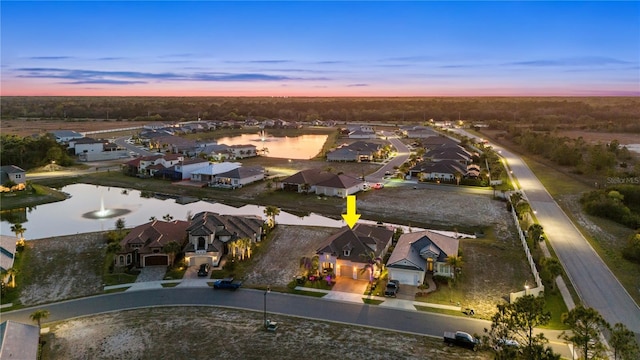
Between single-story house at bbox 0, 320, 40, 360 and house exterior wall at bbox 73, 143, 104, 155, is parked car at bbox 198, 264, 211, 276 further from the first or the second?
house exterior wall at bbox 73, 143, 104, 155

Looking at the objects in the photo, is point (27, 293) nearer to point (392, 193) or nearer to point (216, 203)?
point (216, 203)

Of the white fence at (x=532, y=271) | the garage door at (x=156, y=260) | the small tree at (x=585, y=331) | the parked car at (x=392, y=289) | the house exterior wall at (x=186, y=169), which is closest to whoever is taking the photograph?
the small tree at (x=585, y=331)

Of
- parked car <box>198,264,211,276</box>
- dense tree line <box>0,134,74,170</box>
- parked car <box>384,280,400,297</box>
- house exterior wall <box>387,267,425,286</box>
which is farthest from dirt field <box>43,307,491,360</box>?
dense tree line <box>0,134,74,170</box>

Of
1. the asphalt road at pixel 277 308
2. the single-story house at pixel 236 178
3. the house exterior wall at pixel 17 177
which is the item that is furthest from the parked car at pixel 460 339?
the house exterior wall at pixel 17 177

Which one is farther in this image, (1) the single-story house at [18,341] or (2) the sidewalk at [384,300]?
(2) the sidewalk at [384,300]

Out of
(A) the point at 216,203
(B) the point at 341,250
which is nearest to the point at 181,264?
(B) the point at 341,250

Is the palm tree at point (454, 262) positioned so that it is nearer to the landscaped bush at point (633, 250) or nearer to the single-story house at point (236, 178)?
the landscaped bush at point (633, 250)
